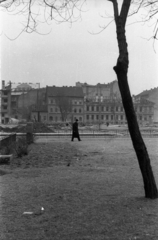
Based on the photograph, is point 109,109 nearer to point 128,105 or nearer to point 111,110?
point 111,110

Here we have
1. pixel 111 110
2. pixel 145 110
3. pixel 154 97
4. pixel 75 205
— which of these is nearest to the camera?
pixel 75 205

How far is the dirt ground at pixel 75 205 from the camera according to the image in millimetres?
4637

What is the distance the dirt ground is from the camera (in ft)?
15.2

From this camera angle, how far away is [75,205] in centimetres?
600

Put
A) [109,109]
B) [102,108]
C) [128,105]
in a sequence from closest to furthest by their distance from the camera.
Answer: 1. [128,105]
2. [102,108]
3. [109,109]

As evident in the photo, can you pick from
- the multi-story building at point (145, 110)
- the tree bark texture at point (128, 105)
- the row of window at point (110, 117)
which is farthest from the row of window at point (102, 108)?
the tree bark texture at point (128, 105)

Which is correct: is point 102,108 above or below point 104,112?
above

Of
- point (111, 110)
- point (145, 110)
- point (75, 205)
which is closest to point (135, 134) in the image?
point (75, 205)

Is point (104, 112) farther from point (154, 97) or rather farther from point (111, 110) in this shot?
point (154, 97)

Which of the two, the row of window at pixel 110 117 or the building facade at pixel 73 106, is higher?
the building facade at pixel 73 106

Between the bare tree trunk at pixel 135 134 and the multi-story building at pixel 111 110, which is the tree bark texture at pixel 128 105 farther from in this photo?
the multi-story building at pixel 111 110

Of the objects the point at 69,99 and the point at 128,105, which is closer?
the point at 128,105

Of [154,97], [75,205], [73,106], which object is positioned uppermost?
[154,97]

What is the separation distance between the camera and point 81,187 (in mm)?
7566
